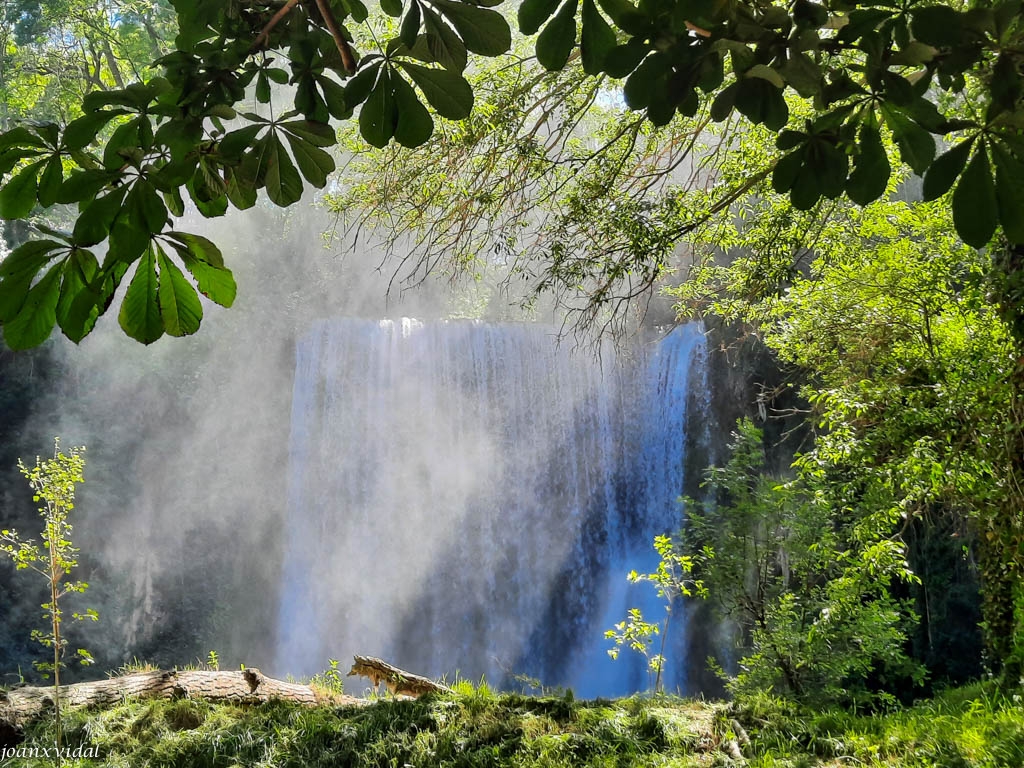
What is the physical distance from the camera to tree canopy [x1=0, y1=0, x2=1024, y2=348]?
28.9 inches

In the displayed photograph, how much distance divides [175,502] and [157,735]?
398 inches

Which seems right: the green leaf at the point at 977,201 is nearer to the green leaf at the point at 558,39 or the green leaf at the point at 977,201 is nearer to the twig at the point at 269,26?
the green leaf at the point at 558,39

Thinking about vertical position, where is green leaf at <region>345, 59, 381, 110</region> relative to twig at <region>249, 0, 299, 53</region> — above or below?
below

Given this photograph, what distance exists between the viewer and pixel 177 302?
829mm

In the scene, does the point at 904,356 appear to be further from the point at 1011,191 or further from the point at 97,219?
the point at 97,219

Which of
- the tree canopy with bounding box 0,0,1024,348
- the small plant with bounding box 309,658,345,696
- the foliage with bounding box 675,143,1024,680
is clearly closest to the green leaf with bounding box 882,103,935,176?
the tree canopy with bounding box 0,0,1024,348

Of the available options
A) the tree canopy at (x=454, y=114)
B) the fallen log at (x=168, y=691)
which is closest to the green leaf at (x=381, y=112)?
the tree canopy at (x=454, y=114)

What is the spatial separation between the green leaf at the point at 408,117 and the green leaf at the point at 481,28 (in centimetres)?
8

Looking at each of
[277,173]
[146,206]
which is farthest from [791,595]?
[146,206]

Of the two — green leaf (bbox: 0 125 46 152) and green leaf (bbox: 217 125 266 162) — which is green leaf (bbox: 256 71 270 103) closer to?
green leaf (bbox: 217 125 266 162)

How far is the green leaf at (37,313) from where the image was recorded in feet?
2.39

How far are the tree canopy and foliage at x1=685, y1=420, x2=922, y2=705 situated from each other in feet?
14.2

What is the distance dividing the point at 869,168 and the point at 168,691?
15.2 feet

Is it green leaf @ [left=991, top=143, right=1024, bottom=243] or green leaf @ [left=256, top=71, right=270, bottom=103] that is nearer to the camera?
green leaf @ [left=991, top=143, right=1024, bottom=243]
